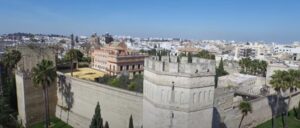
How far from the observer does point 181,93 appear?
9.63m

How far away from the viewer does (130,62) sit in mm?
45500

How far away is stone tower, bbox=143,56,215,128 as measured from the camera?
31.2ft

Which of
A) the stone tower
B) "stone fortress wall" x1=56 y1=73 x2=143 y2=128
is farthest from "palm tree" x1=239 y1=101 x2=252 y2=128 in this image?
the stone tower

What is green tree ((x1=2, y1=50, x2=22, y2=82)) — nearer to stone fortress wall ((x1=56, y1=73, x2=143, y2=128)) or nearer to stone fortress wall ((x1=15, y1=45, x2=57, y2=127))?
stone fortress wall ((x1=15, y1=45, x2=57, y2=127))

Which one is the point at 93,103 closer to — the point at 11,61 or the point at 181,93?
the point at 181,93

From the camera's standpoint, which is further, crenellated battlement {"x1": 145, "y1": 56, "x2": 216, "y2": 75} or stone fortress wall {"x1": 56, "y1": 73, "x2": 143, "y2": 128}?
stone fortress wall {"x1": 56, "y1": 73, "x2": 143, "y2": 128}

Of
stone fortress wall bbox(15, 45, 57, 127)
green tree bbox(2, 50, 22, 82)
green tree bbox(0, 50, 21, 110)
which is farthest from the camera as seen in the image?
green tree bbox(2, 50, 22, 82)

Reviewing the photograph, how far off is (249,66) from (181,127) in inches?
1733

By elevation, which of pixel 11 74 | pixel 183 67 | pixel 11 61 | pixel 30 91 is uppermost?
pixel 183 67

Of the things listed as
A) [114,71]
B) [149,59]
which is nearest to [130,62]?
[114,71]

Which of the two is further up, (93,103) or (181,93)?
(181,93)

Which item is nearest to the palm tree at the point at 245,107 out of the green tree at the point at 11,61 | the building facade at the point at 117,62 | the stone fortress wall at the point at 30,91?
the stone fortress wall at the point at 30,91

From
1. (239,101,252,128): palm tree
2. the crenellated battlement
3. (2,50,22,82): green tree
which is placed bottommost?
(239,101,252,128): palm tree

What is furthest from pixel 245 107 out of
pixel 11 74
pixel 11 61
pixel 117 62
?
pixel 117 62
